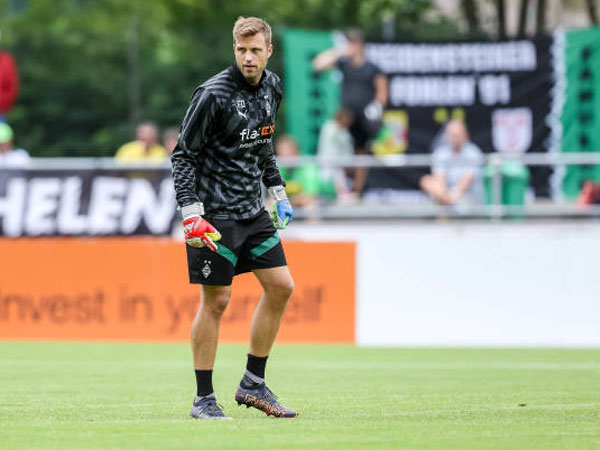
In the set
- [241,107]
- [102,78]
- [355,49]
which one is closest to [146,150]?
[102,78]

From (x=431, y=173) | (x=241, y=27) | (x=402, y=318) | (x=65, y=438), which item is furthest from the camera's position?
(x=431, y=173)

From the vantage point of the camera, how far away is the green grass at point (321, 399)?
22.7 feet

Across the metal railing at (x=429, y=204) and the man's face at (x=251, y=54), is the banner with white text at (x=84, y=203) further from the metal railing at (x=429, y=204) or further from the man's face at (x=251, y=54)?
the man's face at (x=251, y=54)

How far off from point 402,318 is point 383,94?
450cm

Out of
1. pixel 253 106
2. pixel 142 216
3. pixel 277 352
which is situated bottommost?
pixel 277 352

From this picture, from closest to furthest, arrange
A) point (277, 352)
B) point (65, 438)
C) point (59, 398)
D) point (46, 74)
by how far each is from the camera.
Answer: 1. point (65, 438)
2. point (59, 398)
3. point (277, 352)
4. point (46, 74)

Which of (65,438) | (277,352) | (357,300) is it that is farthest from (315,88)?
(65,438)

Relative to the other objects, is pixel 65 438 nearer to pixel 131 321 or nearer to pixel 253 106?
pixel 253 106

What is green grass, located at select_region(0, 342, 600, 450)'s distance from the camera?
6922mm

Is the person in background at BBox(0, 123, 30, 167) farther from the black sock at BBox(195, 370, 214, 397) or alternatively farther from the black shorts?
the black sock at BBox(195, 370, 214, 397)

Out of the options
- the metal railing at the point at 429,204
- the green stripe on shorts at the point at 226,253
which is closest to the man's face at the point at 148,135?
the metal railing at the point at 429,204

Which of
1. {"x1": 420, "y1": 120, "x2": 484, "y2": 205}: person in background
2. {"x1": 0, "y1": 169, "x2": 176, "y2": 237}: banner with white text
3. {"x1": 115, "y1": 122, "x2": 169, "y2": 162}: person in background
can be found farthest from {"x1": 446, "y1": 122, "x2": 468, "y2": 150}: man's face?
{"x1": 115, "y1": 122, "x2": 169, "y2": 162}: person in background

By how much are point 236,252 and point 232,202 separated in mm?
293

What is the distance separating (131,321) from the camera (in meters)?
15.7
